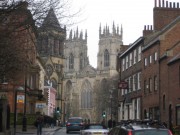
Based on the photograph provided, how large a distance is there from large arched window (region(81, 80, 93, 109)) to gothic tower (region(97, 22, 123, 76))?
7341mm

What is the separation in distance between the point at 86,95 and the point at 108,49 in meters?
20.5

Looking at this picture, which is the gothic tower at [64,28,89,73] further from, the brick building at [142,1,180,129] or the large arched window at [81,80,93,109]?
the brick building at [142,1,180,129]

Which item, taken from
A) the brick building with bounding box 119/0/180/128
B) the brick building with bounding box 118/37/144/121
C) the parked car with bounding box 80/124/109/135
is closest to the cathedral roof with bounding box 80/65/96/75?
the brick building with bounding box 118/37/144/121

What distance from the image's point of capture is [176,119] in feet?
125

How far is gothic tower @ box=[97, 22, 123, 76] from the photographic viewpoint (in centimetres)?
17962

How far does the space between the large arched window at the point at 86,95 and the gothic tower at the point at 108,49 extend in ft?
24.1

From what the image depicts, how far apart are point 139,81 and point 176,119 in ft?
46.7

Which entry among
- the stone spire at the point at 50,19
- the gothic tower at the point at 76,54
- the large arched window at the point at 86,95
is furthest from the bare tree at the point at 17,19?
the gothic tower at the point at 76,54

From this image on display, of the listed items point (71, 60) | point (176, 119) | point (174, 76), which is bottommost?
point (176, 119)

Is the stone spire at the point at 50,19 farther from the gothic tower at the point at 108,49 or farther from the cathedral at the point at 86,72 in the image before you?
the gothic tower at the point at 108,49

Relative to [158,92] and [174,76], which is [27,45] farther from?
[158,92]

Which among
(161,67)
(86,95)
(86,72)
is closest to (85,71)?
(86,72)

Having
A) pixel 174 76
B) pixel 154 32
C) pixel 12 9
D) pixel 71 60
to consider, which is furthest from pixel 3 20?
pixel 71 60

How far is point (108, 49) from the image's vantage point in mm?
183250
